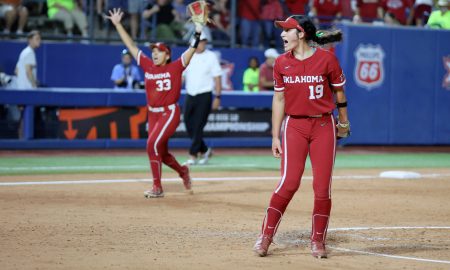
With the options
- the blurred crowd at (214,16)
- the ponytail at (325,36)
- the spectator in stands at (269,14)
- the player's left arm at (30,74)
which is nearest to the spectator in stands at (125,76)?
the blurred crowd at (214,16)

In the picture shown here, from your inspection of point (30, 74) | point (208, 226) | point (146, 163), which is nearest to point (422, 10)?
point (146, 163)

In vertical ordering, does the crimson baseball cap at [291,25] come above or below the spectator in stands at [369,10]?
below

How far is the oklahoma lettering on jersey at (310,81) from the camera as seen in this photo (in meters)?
7.89

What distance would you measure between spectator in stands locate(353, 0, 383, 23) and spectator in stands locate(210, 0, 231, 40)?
3769 mm

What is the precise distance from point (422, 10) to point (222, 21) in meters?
5.78

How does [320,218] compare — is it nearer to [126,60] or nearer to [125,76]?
[126,60]

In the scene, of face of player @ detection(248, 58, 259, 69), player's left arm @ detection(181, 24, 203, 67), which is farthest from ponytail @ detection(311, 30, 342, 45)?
face of player @ detection(248, 58, 259, 69)

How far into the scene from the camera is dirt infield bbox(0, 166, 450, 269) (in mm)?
7688

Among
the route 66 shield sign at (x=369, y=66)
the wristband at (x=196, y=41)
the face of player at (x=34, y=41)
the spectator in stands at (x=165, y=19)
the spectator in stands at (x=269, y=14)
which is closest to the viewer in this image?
the wristband at (x=196, y=41)

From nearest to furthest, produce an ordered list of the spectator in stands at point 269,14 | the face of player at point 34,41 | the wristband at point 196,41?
1. the wristband at point 196,41
2. the face of player at point 34,41
3. the spectator in stands at point 269,14

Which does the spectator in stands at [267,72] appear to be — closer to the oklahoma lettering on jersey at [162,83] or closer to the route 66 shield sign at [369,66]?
the route 66 shield sign at [369,66]

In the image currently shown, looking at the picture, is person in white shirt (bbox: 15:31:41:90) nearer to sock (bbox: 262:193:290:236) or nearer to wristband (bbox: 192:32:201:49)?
wristband (bbox: 192:32:201:49)

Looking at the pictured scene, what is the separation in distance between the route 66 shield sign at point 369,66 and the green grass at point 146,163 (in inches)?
91.0

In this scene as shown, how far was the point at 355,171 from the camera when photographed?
16.7 metres
